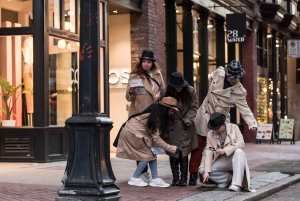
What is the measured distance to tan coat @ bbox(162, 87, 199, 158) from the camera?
32.5 feet

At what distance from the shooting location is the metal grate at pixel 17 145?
13.6 m

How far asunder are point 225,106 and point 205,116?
0.35 meters

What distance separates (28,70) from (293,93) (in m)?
22.4

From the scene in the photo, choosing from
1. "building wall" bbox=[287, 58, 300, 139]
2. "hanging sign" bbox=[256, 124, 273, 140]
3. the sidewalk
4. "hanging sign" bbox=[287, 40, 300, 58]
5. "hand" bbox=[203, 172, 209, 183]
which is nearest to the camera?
the sidewalk

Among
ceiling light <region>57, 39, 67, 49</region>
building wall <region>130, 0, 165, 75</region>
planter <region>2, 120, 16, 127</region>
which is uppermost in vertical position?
building wall <region>130, 0, 165, 75</region>

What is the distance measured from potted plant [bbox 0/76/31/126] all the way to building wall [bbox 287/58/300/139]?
2174 cm

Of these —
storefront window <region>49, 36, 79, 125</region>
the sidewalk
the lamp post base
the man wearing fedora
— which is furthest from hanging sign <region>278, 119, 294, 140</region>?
the lamp post base

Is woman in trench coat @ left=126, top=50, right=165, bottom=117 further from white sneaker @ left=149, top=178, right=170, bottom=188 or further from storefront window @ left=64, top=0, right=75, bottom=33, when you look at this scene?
storefront window @ left=64, top=0, right=75, bottom=33

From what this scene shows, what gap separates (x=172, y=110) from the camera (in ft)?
32.2

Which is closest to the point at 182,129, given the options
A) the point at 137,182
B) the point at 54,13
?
the point at 137,182

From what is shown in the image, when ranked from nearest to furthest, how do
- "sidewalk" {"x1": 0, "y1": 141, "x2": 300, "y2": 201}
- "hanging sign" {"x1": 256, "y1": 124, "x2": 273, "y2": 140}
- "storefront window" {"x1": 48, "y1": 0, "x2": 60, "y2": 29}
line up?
"sidewalk" {"x1": 0, "y1": 141, "x2": 300, "y2": 201} → "storefront window" {"x1": 48, "y1": 0, "x2": 60, "y2": 29} → "hanging sign" {"x1": 256, "y1": 124, "x2": 273, "y2": 140}

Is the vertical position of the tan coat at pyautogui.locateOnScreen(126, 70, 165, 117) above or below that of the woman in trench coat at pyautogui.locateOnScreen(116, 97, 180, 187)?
above

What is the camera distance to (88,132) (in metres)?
7.36

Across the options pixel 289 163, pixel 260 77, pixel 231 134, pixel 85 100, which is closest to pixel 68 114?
pixel 289 163
